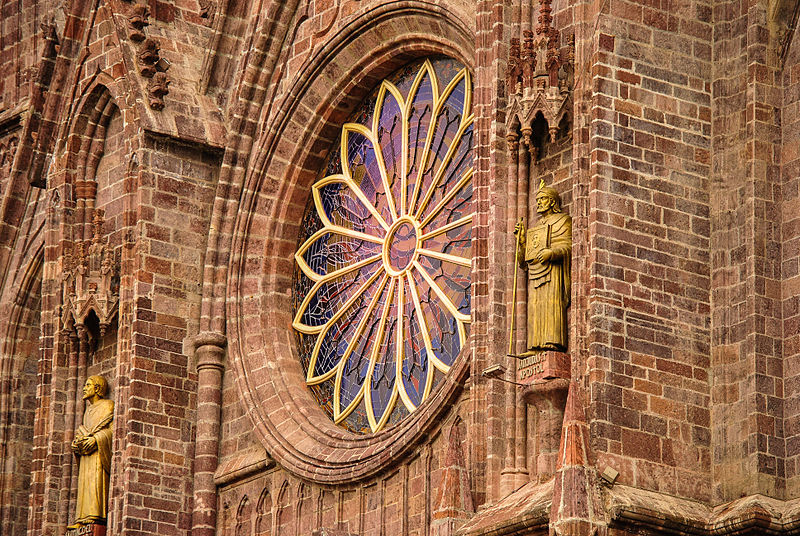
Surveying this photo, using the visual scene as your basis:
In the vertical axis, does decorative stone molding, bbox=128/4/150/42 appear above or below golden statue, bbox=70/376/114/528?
above

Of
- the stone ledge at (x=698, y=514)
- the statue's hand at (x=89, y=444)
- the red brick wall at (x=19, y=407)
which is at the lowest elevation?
the stone ledge at (x=698, y=514)

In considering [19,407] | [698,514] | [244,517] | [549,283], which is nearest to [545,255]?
[549,283]

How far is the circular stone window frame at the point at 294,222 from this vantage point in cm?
3250

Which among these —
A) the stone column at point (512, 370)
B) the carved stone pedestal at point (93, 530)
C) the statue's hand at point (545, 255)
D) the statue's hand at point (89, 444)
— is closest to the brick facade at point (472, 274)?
the stone column at point (512, 370)

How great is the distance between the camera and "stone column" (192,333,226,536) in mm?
33875

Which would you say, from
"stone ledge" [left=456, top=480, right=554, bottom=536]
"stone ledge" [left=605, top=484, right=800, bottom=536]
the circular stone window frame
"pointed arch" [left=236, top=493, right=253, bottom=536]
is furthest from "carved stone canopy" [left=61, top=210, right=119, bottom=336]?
"stone ledge" [left=605, top=484, right=800, bottom=536]

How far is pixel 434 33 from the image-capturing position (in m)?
32.7

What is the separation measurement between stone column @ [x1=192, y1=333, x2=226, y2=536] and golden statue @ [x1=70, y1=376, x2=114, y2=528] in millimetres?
1443

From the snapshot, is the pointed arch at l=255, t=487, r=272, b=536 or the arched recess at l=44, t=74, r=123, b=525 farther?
the arched recess at l=44, t=74, r=123, b=525

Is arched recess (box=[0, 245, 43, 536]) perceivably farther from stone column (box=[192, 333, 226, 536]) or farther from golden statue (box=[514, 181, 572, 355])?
golden statue (box=[514, 181, 572, 355])

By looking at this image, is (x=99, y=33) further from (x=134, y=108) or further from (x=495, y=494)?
(x=495, y=494)

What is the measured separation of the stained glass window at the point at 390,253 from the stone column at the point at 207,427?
1.25m

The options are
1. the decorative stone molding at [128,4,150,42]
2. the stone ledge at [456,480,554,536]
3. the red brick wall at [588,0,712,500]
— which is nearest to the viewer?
the stone ledge at [456,480,554,536]

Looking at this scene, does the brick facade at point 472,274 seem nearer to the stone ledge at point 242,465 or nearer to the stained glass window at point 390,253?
the stone ledge at point 242,465
